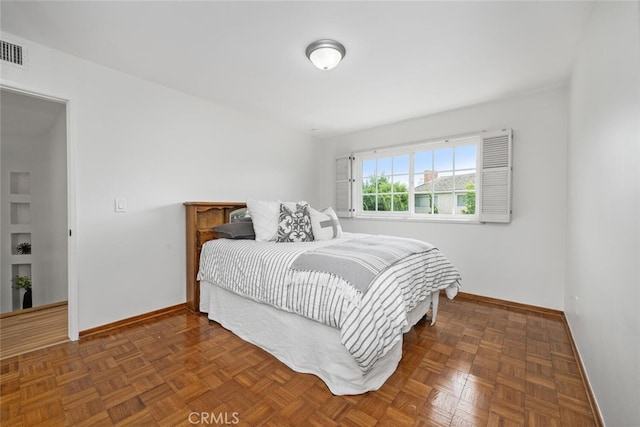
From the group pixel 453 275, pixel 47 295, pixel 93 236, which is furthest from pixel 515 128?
pixel 47 295

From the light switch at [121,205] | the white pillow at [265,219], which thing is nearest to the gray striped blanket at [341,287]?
the white pillow at [265,219]

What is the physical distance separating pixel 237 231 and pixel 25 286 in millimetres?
3488

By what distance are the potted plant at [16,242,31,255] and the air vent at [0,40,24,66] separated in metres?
3.09

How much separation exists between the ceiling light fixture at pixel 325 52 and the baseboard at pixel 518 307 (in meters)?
2.96

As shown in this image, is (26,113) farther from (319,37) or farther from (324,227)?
(324,227)

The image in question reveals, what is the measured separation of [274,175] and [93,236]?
219 cm

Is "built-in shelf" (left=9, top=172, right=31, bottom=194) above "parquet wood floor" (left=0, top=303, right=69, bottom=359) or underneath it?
above

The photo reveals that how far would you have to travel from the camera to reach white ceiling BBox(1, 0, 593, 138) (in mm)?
1593

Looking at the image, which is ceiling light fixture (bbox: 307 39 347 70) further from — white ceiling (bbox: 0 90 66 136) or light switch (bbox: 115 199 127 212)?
white ceiling (bbox: 0 90 66 136)

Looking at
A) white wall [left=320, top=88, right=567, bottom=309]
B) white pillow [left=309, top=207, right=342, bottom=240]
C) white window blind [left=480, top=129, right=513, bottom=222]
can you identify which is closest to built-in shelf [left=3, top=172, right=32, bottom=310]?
white pillow [left=309, top=207, right=342, bottom=240]

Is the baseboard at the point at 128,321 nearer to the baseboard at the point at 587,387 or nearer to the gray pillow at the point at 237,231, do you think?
the gray pillow at the point at 237,231

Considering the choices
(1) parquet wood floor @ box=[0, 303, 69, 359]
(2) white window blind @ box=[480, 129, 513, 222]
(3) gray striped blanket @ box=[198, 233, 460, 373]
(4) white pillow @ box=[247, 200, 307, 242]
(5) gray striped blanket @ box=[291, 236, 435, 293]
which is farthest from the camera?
(2) white window blind @ box=[480, 129, 513, 222]

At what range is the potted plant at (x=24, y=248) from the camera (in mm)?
3684

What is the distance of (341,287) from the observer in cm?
154
